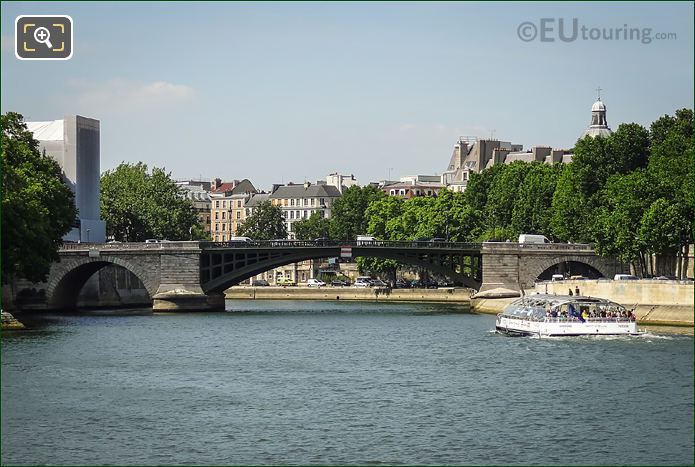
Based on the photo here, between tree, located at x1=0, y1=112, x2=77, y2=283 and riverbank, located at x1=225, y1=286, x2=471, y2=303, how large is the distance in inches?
1511

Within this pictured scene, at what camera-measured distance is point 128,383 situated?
5516 cm

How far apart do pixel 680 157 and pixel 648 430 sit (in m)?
57.9

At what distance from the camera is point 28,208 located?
8075 centimetres

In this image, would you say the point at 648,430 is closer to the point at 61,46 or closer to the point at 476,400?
the point at 476,400

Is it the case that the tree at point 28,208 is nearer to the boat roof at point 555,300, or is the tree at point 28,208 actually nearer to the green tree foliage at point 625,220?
the boat roof at point 555,300

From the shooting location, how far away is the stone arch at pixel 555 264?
103 metres

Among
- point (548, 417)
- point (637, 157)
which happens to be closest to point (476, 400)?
point (548, 417)

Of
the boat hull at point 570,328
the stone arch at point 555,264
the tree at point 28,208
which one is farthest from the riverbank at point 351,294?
the boat hull at point 570,328

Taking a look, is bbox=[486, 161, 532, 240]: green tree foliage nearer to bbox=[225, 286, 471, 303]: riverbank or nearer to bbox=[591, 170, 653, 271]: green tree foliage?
bbox=[225, 286, 471, 303]: riverbank

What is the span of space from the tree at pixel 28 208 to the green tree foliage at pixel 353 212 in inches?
2678

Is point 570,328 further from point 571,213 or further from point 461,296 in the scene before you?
point 461,296

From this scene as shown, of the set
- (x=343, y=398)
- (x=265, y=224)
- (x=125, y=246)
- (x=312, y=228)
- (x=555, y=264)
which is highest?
(x=265, y=224)

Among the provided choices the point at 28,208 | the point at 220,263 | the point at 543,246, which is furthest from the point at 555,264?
the point at 28,208

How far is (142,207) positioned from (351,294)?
2749 cm
